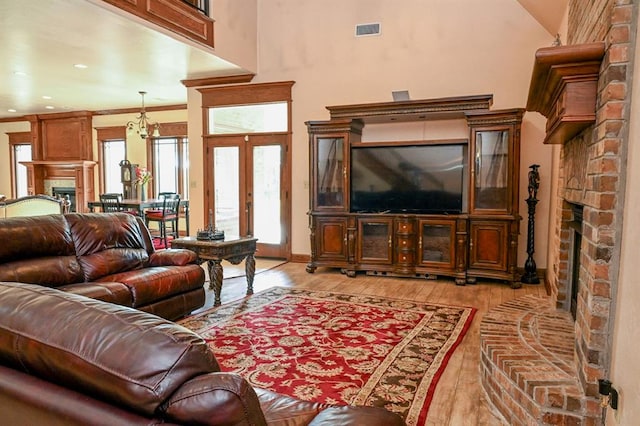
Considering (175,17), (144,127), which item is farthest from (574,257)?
(144,127)

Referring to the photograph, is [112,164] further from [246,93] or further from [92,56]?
[246,93]

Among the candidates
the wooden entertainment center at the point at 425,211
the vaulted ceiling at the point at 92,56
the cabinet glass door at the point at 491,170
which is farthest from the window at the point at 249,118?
the cabinet glass door at the point at 491,170

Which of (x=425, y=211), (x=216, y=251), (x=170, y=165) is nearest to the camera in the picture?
(x=216, y=251)

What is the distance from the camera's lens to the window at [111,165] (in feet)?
33.8

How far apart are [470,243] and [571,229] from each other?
2.09 meters

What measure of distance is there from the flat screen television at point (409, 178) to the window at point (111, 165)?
6920mm

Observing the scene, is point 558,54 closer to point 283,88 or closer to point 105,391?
point 105,391

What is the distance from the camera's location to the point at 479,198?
522 centimetres

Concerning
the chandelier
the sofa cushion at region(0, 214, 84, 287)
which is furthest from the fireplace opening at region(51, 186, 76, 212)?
the sofa cushion at region(0, 214, 84, 287)

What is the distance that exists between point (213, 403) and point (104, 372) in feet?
0.74

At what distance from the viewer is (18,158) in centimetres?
1169

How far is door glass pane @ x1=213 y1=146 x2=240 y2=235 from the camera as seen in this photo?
7.06 meters

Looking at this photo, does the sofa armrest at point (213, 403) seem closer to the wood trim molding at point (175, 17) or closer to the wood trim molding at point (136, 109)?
the wood trim molding at point (175, 17)

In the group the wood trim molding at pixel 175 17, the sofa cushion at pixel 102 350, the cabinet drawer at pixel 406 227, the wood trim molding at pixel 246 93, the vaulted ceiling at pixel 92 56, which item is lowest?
the cabinet drawer at pixel 406 227
